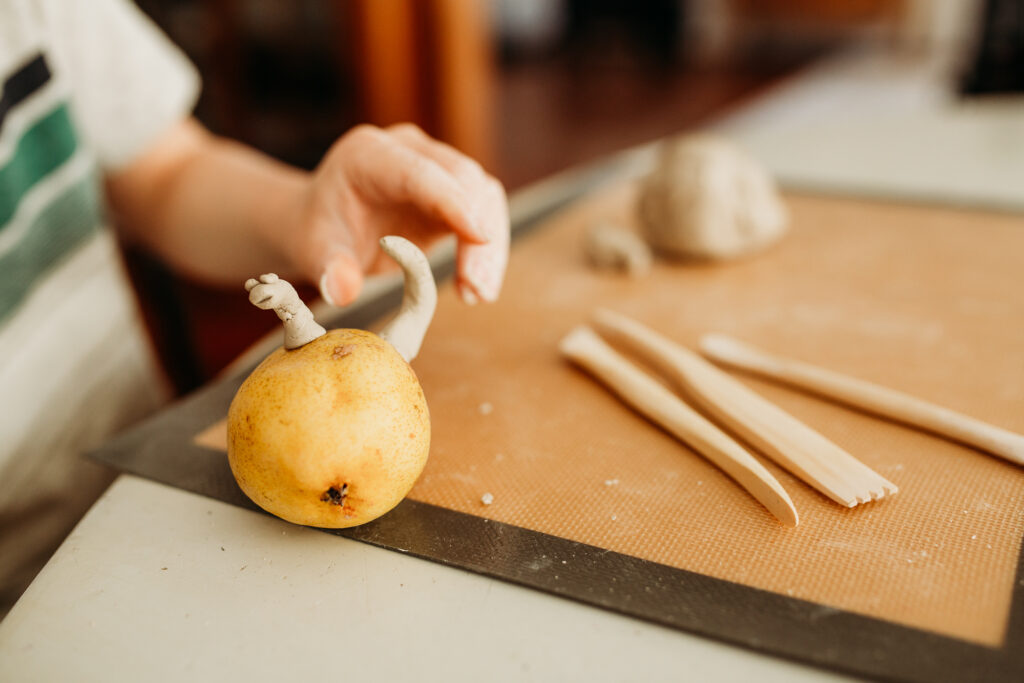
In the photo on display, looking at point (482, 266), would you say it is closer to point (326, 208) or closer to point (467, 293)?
point (467, 293)

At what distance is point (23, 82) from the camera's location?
660 millimetres

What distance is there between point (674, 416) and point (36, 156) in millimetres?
602

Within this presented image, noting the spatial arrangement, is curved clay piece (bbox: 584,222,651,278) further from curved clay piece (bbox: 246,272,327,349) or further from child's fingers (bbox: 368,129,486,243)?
curved clay piece (bbox: 246,272,327,349)

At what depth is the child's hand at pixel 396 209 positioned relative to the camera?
20.9 inches

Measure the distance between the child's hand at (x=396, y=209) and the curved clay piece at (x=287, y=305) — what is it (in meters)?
0.12

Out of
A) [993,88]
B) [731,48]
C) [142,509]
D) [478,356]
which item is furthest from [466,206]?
[731,48]

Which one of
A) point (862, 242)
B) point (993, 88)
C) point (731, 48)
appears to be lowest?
point (731, 48)

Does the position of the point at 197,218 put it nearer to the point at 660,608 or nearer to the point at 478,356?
the point at 478,356

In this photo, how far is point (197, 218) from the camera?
0.76 meters

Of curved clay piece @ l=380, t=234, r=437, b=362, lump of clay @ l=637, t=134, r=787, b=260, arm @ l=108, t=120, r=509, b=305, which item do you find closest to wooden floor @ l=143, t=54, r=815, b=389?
arm @ l=108, t=120, r=509, b=305

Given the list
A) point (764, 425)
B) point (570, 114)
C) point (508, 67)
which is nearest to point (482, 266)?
point (764, 425)

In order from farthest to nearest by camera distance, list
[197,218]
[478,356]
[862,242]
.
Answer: [862,242] → [197,218] → [478,356]

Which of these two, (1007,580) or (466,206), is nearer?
(1007,580)

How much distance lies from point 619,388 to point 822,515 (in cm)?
17
